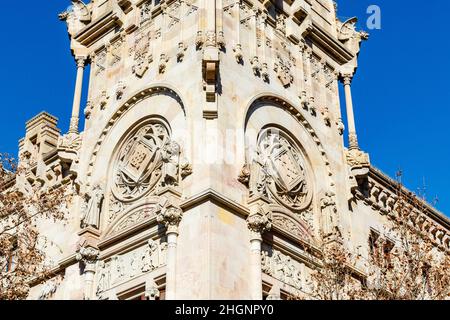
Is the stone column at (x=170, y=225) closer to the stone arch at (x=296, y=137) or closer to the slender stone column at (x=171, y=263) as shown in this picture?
the slender stone column at (x=171, y=263)

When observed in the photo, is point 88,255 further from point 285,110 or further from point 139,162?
point 285,110

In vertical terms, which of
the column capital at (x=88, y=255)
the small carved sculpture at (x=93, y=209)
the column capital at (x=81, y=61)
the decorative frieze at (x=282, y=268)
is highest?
the column capital at (x=81, y=61)

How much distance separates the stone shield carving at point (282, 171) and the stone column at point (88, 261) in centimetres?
595

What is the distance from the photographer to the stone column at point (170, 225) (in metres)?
23.2

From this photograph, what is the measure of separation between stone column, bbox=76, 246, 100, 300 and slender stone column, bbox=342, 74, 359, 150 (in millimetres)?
11364

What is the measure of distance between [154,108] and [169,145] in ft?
9.15

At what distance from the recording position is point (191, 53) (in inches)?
1075

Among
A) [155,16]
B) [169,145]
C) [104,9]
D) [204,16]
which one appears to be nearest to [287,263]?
[169,145]

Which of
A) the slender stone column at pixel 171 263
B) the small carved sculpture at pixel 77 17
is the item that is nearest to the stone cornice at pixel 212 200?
the slender stone column at pixel 171 263

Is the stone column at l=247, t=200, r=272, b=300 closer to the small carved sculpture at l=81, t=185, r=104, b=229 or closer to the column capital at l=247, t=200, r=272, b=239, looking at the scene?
the column capital at l=247, t=200, r=272, b=239

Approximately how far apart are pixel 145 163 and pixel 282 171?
15.7 ft

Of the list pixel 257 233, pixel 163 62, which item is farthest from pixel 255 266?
Answer: pixel 163 62

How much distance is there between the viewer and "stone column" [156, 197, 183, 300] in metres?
23.2

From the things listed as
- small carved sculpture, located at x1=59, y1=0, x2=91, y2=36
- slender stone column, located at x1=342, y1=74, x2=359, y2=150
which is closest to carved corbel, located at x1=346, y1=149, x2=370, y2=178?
slender stone column, located at x1=342, y1=74, x2=359, y2=150
